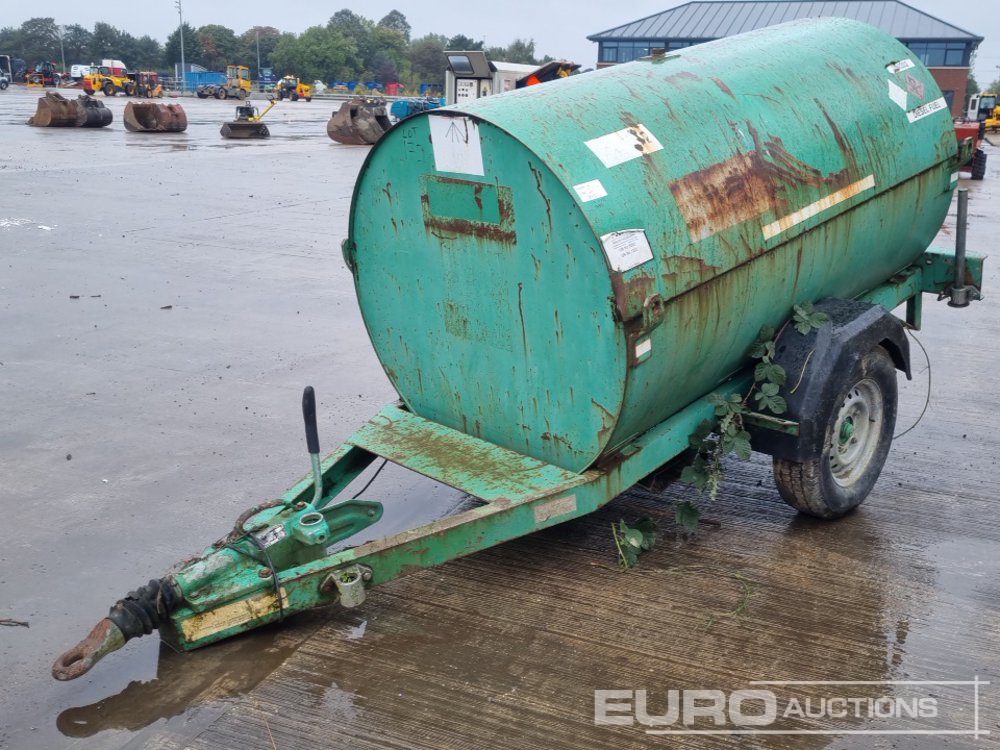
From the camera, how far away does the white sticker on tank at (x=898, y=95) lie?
4957 millimetres

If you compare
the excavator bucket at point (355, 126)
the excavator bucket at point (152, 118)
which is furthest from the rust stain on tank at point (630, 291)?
the excavator bucket at point (152, 118)

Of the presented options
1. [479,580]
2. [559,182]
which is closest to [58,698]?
[479,580]

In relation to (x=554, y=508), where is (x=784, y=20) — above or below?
above

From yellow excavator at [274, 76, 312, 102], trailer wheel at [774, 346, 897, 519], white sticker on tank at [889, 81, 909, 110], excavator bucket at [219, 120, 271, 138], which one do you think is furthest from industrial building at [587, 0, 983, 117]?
trailer wheel at [774, 346, 897, 519]

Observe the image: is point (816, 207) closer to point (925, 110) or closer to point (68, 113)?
point (925, 110)

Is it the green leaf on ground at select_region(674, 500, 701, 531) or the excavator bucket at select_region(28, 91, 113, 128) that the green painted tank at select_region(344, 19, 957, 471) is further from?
the excavator bucket at select_region(28, 91, 113, 128)

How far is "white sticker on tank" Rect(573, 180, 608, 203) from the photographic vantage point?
11.7 feet

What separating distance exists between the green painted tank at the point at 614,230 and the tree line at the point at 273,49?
3440 inches

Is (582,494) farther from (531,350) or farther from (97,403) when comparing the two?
(97,403)

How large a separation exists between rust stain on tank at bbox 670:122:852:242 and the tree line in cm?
8765

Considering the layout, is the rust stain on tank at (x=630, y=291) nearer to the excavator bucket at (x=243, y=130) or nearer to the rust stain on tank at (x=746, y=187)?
the rust stain on tank at (x=746, y=187)

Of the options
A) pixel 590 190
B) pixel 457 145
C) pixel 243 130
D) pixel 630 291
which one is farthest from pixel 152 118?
pixel 630 291

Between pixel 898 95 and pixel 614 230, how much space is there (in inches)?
89.6

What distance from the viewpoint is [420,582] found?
418 centimetres
